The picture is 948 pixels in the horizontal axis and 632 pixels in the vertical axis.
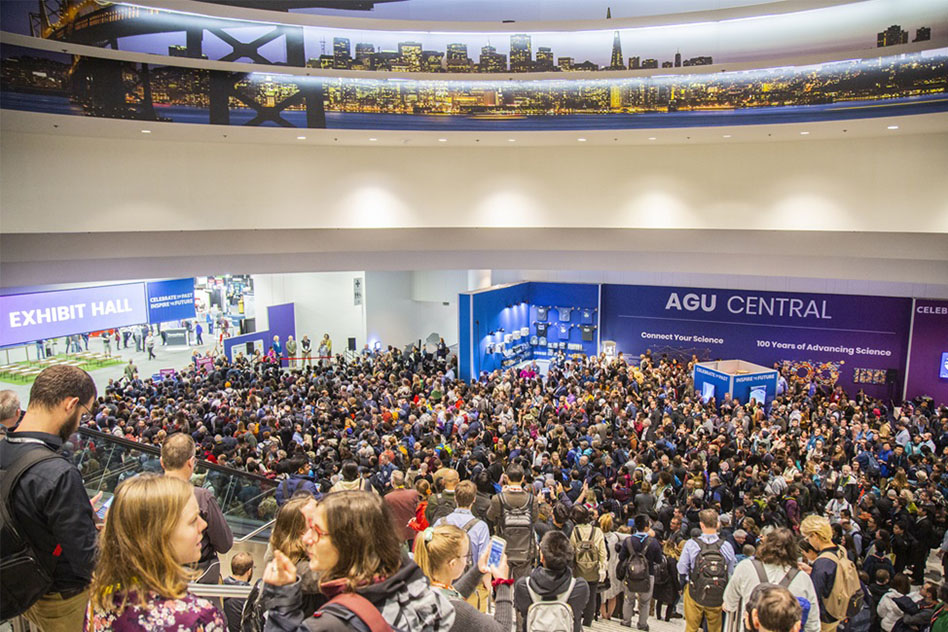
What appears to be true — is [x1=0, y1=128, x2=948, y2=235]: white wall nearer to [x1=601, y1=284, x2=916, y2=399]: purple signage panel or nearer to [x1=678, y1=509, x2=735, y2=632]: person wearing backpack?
[x1=601, y1=284, x2=916, y2=399]: purple signage panel

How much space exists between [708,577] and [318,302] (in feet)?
57.2

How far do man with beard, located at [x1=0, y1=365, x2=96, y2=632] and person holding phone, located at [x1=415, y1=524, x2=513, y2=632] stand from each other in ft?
4.23

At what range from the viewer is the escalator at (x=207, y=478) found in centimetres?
512

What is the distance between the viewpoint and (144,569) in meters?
1.81

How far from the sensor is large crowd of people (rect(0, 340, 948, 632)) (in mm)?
1935

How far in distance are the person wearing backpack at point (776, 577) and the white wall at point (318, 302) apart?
55.2ft

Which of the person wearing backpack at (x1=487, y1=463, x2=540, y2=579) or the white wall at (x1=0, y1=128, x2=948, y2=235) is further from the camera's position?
the white wall at (x1=0, y1=128, x2=948, y2=235)

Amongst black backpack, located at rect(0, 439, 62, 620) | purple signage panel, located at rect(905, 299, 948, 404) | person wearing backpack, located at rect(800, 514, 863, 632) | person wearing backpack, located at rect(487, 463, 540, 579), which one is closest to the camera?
black backpack, located at rect(0, 439, 62, 620)

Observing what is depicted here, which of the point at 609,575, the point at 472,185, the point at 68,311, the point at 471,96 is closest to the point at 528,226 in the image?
the point at 472,185

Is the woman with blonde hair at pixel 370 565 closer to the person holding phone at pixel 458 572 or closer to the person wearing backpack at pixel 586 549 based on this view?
the person holding phone at pixel 458 572

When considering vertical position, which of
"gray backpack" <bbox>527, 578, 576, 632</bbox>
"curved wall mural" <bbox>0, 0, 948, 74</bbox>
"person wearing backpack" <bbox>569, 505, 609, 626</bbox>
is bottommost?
"person wearing backpack" <bbox>569, 505, 609, 626</bbox>

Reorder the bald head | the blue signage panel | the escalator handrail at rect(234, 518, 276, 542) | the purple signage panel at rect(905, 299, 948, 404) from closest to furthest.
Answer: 1. the bald head
2. the escalator handrail at rect(234, 518, 276, 542)
3. the blue signage panel
4. the purple signage panel at rect(905, 299, 948, 404)

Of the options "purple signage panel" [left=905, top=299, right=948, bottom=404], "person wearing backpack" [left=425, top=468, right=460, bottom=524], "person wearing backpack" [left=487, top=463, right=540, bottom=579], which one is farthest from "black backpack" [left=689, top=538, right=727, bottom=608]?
"purple signage panel" [left=905, top=299, right=948, bottom=404]

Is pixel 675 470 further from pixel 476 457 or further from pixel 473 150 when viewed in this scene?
pixel 473 150
